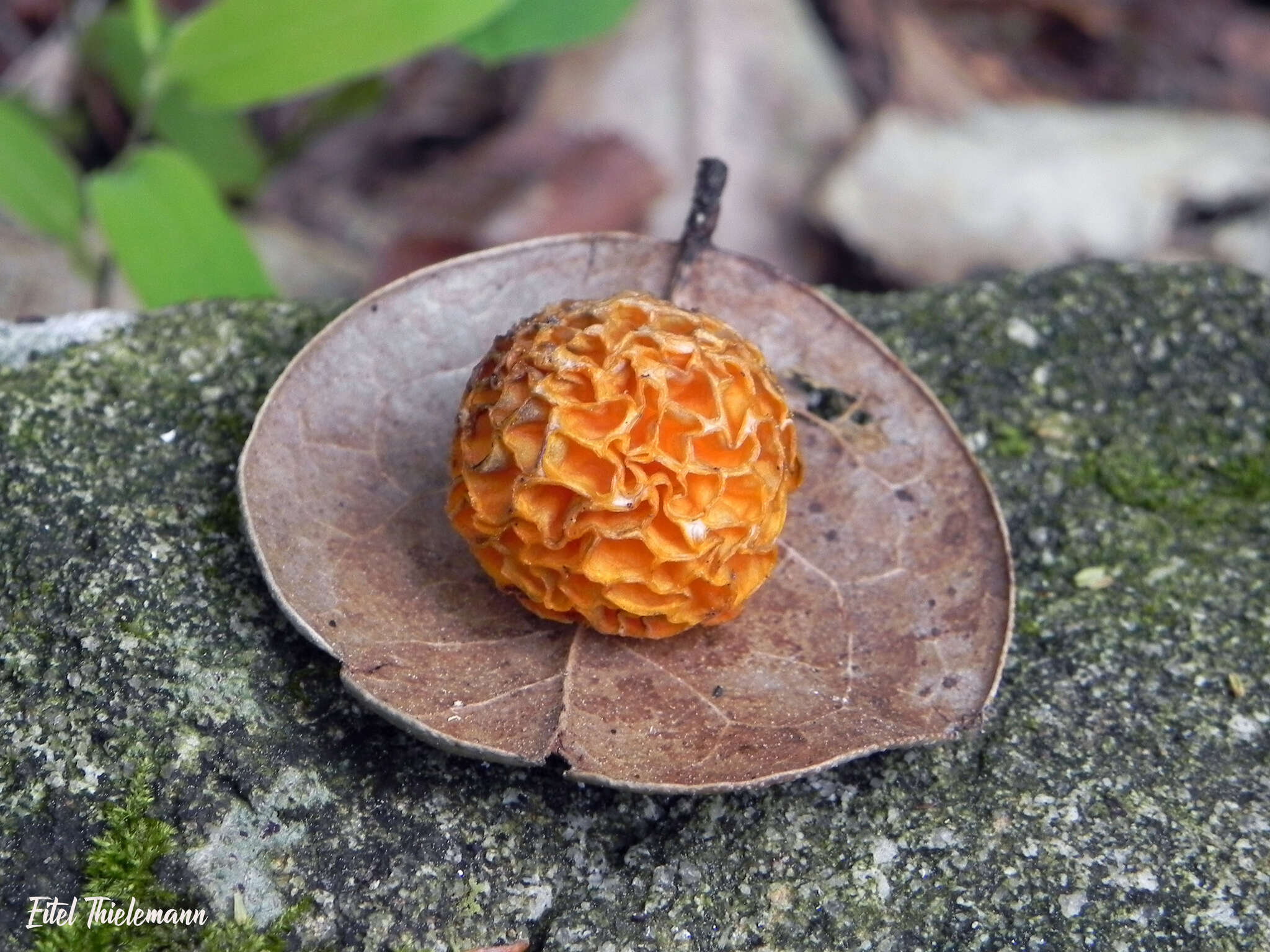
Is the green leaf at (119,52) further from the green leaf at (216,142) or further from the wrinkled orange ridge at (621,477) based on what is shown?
the wrinkled orange ridge at (621,477)

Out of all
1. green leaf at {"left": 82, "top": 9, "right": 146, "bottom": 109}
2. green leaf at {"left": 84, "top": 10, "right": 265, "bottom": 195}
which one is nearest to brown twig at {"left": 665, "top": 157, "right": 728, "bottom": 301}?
green leaf at {"left": 84, "top": 10, "right": 265, "bottom": 195}

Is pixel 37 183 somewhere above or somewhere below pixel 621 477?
below

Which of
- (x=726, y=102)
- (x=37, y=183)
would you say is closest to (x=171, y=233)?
(x=37, y=183)

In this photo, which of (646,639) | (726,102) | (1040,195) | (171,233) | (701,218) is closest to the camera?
(646,639)

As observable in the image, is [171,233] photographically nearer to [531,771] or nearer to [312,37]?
[312,37]

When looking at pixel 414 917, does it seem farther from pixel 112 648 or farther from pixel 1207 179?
pixel 1207 179

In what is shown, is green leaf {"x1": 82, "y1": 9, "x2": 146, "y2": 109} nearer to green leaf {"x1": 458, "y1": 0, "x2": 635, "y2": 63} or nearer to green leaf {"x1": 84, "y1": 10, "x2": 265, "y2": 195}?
green leaf {"x1": 84, "y1": 10, "x2": 265, "y2": 195}

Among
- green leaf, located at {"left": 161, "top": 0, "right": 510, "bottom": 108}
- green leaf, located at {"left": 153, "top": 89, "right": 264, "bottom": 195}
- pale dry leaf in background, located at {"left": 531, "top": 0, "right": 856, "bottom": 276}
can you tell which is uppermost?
green leaf, located at {"left": 161, "top": 0, "right": 510, "bottom": 108}
